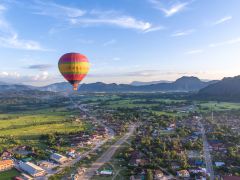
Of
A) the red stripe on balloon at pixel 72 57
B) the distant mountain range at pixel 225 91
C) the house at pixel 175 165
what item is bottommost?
the house at pixel 175 165

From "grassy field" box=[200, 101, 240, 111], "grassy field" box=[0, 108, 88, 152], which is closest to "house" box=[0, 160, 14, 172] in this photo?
"grassy field" box=[0, 108, 88, 152]

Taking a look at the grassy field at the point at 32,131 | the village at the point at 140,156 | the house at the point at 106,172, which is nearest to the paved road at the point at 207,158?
the village at the point at 140,156

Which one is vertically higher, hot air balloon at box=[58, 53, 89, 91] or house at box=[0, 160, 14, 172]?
hot air balloon at box=[58, 53, 89, 91]

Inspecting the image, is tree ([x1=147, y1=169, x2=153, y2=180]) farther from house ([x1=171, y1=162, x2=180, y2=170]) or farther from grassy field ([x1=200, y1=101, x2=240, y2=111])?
grassy field ([x1=200, y1=101, x2=240, y2=111])

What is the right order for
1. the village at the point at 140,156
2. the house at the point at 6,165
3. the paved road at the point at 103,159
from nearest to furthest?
1. the paved road at the point at 103,159
2. the village at the point at 140,156
3. the house at the point at 6,165

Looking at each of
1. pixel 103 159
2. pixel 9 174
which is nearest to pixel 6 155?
pixel 9 174

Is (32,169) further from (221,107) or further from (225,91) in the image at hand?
(225,91)

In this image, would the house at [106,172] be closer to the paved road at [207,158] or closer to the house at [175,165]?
the house at [175,165]
